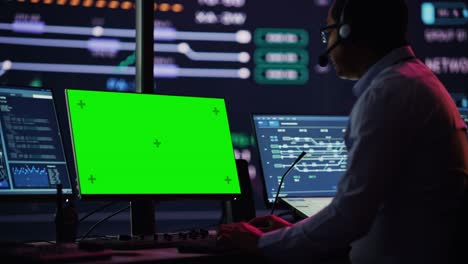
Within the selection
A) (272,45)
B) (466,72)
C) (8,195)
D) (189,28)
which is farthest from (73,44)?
(466,72)

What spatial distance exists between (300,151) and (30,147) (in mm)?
985

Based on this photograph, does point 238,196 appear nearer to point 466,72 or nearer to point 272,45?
point 272,45

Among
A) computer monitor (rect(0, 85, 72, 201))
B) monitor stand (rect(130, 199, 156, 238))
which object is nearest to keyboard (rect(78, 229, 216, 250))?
computer monitor (rect(0, 85, 72, 201))

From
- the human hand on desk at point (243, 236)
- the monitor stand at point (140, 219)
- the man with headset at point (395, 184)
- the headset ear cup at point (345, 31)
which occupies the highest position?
the headset ear cup at point (345, 31)

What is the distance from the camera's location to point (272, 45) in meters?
4.32

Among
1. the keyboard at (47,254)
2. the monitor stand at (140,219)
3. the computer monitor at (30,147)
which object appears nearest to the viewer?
the keyboard at (47,254)

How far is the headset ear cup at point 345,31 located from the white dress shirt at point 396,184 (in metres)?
0.19

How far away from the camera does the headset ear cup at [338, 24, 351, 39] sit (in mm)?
1933

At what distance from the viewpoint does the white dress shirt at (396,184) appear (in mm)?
1677

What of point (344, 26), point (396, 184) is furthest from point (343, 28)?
point (396, 184)

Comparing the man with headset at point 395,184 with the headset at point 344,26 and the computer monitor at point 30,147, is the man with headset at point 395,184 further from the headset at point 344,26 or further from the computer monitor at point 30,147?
the computer monitor at point 30,147

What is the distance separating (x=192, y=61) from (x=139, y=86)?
1.37 m

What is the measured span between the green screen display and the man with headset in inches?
23.0

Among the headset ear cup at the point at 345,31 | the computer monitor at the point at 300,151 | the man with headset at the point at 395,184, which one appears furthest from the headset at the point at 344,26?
the computer monitor at the point at 300,151
